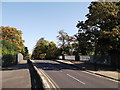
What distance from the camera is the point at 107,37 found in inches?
1168

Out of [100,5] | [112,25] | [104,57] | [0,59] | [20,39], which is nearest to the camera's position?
[0,59]

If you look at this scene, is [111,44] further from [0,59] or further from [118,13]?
[0,59]

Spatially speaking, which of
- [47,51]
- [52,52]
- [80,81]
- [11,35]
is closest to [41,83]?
[80,81]

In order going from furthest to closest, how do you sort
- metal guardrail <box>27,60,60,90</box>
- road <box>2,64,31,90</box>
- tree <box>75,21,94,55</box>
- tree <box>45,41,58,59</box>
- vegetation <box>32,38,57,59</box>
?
1. vegetation <box>32,38,57,59</box>
2. tree <box>45,41,58,59</box>
3. tree <box>75,21,94,55</box>
4. road <box>2,64,31,90</box>
5. metal guardrail <box>27,60,60,90</box>

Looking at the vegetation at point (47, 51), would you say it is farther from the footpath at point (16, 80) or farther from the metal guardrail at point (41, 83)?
the metal guardrail at point (41, 83)

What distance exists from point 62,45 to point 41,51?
22.9 meters

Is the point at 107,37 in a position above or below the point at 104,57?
above

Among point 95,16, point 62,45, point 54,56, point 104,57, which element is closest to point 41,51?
point 54,56

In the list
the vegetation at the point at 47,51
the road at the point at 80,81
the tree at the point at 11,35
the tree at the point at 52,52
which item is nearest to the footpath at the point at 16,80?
the road at the point at 80,81

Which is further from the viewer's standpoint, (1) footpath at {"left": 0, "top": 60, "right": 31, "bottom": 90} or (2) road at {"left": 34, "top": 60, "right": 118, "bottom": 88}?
(2) road at {"left": 34, "top": 60, "right": 118, "bottom": 88}

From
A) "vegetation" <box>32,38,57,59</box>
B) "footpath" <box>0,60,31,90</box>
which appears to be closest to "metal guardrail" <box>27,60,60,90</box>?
"footpath" <box>0,60,31,90</box>

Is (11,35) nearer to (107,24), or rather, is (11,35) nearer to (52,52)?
(52,52)

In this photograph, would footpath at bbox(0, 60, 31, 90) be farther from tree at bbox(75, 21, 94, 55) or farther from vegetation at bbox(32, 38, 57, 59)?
vegetation at bbox(32, 38, 57, 59)

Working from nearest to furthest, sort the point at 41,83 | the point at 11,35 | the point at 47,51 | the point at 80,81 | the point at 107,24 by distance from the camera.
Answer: the point at 41,83
the point at 80,81
the point at 107,24
the point at 11,35
the point at 47,51
